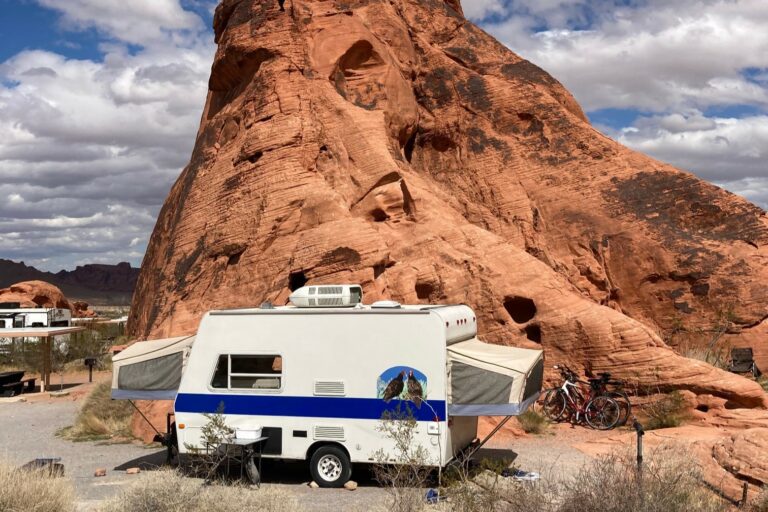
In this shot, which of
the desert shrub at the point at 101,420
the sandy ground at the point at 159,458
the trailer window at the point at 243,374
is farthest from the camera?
the desert shrub at the point at 101,420

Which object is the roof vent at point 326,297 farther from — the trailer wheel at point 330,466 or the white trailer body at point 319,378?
the trailer wheel at point 330,466

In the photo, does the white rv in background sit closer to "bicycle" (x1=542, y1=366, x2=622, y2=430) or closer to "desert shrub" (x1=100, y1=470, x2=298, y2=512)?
"bicycle" (x1=542, y1=366, x2=622, y2=430)

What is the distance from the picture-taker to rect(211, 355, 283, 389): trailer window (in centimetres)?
1110

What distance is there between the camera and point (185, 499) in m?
7.85

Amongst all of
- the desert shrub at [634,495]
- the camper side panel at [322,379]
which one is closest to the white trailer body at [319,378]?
the camper side panel at [322,379]

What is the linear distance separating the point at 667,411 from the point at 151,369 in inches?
411

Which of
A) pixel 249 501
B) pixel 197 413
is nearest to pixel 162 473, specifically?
pixel 249 501

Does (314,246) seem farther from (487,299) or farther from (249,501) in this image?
(249,501)

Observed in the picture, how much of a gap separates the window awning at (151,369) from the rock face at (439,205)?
4.64 metres

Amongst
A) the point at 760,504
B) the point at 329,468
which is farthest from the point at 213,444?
the point at 760,504

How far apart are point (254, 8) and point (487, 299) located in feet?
36.0

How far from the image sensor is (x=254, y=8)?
21.5 m

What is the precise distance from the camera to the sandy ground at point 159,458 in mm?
10188

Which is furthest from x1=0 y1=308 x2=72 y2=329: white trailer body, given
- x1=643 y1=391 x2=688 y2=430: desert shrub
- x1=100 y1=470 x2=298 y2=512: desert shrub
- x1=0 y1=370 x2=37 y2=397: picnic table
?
x1=100 y1=470 x2=298 y2=512: desert shrub
